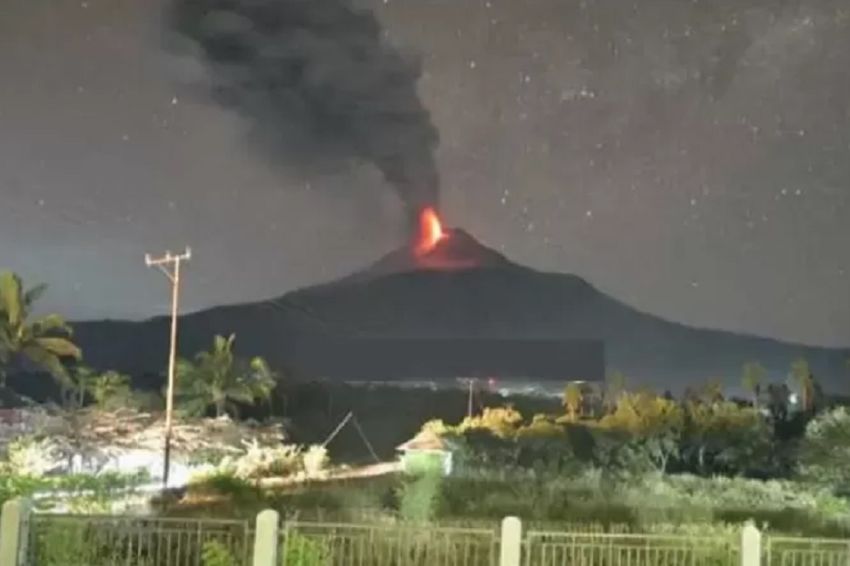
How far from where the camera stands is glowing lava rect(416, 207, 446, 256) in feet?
26.5

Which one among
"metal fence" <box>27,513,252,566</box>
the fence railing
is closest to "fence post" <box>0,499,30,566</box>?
the fence railing

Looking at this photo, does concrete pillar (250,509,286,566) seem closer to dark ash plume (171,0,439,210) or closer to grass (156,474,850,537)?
grass (156,474,850,537)

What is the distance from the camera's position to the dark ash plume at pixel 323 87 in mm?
8172

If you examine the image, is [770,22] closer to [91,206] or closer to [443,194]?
[443,194]

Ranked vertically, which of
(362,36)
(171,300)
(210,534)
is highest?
(362,36)

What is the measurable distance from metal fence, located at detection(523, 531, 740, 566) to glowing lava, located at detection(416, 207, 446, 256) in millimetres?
1894

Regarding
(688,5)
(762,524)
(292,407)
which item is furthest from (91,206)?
(762,524)

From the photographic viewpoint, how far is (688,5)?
8.12m

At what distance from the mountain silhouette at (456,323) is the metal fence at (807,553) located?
1073mm

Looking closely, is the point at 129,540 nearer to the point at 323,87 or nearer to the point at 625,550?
the point at 625,550

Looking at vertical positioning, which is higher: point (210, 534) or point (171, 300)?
point (171, 300)

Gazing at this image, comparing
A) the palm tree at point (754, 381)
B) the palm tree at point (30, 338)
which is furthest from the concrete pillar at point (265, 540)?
the palm tree at point (754, 381)

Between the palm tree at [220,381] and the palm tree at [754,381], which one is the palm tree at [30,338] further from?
the palm tree at [754,381]

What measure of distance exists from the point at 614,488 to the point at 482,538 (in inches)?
35.8
